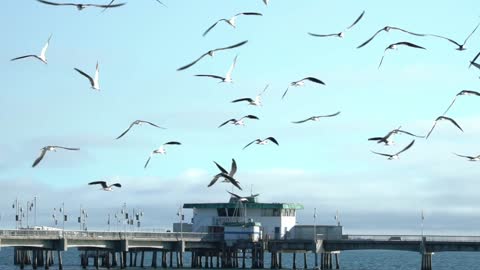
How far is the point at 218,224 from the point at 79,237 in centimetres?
2467

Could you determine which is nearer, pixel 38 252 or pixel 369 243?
pixel 369 243

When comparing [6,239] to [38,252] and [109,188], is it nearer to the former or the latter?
[38,252]

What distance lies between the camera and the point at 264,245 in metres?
150

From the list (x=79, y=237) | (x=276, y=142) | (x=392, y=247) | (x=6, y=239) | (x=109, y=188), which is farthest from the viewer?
(x=392, y=247)

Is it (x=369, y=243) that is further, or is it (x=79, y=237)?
(x=369, y=243)

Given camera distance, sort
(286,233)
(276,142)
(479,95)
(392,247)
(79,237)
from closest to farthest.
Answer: (479,95)
(276,142)
(79,237)
(392,247)
(286,233)

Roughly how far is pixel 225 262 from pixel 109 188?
84173 millimetres

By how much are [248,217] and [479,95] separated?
100 meters

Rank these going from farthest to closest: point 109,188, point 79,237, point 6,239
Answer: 1. point 79,237
2. point 6,239
3. point 109,188

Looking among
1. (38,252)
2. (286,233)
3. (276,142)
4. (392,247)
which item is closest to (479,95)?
(276,142)

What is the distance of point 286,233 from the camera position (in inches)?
6122

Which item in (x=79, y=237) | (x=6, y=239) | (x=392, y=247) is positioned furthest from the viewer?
(x=392, y=247)

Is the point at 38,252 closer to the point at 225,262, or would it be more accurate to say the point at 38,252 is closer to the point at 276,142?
the point at 225,262

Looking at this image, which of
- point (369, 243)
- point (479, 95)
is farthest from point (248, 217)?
point (479, 95)
